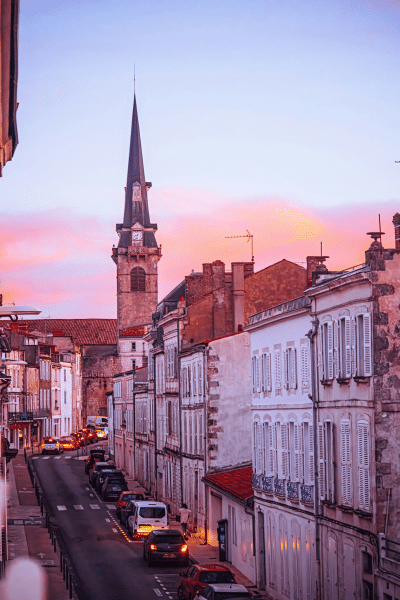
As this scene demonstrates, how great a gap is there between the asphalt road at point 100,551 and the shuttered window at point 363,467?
10.6 m

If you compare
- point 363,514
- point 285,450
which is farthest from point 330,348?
point 285,450

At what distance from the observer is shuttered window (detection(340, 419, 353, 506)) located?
27.8 m

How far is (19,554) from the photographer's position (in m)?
42.3

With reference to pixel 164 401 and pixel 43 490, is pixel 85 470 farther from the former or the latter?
pixel 164 401

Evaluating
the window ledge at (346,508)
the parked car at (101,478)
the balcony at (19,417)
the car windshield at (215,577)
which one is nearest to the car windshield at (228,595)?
the car windshield at (215,577)

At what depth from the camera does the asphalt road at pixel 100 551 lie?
36219 mm

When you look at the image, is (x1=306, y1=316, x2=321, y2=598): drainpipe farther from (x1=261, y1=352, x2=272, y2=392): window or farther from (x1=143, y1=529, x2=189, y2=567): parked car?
(x1=143, y1=529, x2=189, y2=567): parked car

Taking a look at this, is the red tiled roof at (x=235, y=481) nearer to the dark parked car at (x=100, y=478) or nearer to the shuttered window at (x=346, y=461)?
the shuttered window at (x=346, y=461)

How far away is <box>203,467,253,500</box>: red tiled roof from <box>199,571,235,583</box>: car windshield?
746cm

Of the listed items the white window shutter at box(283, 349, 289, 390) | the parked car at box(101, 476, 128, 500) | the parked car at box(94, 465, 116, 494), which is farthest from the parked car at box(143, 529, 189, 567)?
the parked car at box(94, 465, 116, 494)

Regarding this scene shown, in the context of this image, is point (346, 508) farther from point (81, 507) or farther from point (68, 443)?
point (68, 443)

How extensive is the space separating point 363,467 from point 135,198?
419ft

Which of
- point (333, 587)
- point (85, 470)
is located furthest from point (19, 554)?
point (85, 470)

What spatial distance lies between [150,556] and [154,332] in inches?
1060
